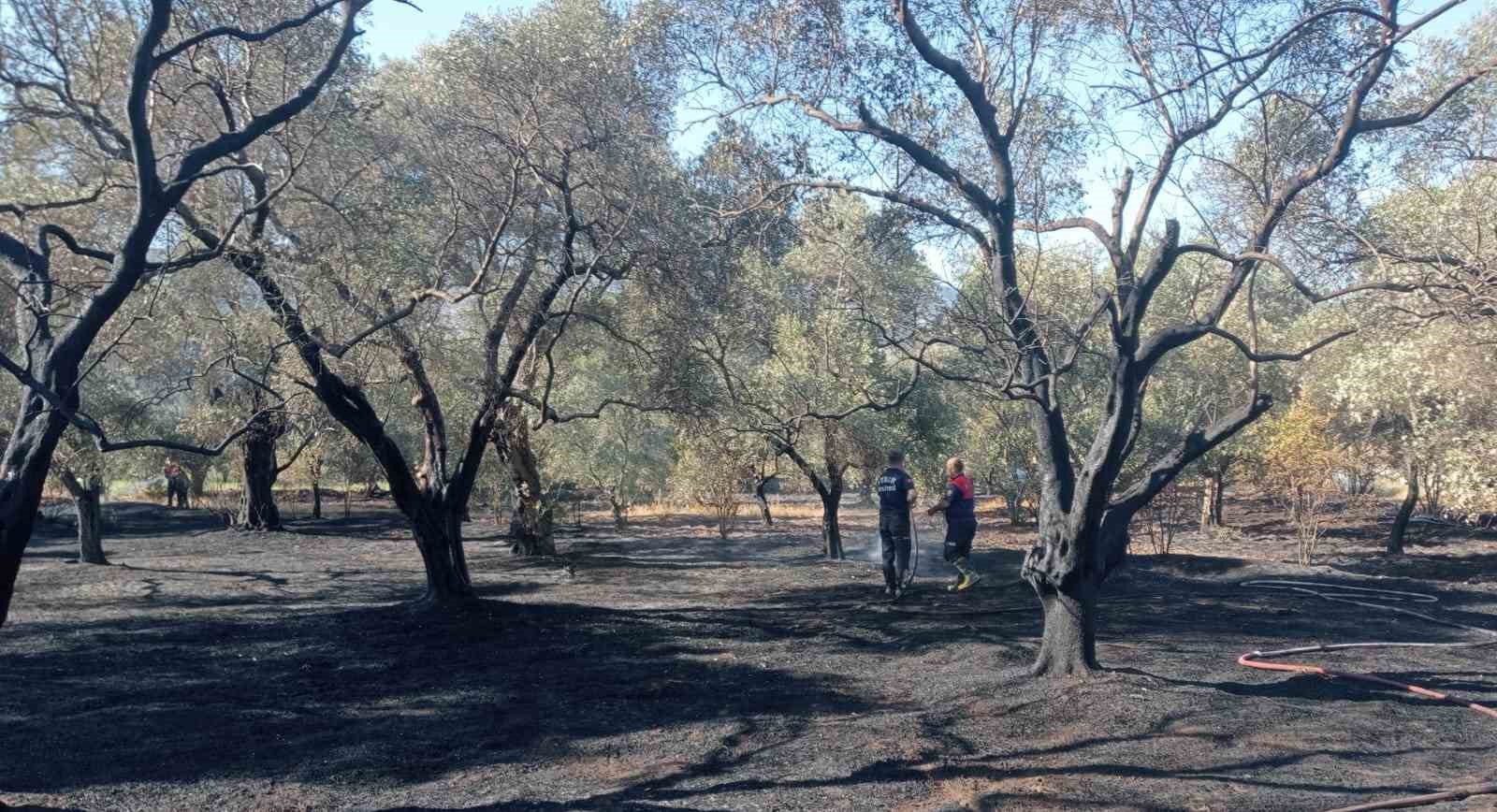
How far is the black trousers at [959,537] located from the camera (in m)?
11.2

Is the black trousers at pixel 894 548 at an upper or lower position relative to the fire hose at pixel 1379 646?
upper

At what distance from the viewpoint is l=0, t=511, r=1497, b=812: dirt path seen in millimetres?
5047

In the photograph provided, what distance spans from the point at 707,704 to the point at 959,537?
5.15 m

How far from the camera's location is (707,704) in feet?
22.8

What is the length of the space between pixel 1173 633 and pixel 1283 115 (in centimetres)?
458

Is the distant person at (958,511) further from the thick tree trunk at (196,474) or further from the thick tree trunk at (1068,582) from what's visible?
the thick tree trunk at (196,474)

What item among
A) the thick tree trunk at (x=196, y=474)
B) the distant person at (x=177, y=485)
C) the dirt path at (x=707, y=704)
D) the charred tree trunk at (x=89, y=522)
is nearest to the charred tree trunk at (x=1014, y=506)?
the dirt path at (x=707, y=704)

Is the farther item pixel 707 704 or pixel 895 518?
pixel 895 518

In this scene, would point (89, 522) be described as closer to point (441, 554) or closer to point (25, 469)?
point (441, 554)

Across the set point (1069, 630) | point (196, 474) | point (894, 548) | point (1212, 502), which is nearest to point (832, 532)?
point (894, 548)

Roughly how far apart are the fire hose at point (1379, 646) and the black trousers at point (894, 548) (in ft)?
12.6

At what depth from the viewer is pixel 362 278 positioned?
9.50 meters

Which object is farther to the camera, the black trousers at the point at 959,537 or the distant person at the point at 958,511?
the black trousers at the point at 959,537

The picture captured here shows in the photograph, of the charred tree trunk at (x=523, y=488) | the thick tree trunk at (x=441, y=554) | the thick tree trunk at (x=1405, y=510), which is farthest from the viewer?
the thick tree trunk at (x=1405, y=510)
